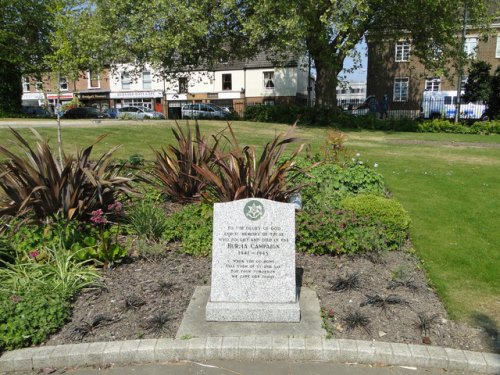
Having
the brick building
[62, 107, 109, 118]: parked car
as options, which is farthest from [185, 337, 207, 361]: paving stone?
the brick building

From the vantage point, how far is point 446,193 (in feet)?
28.6

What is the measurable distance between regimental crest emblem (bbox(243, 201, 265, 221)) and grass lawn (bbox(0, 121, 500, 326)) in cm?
192

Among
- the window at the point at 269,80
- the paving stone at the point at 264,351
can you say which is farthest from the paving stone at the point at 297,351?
the window at the point at 269,80

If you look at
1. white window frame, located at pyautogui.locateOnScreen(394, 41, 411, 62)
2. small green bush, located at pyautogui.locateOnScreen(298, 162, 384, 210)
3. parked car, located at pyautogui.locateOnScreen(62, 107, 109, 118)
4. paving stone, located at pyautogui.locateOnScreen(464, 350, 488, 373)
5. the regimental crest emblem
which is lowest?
paving stone, located at pyautogui.locateOnScreen(464, 350, 488, 373)

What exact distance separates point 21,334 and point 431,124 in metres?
22.7

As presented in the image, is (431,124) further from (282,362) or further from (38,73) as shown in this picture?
(38,73)

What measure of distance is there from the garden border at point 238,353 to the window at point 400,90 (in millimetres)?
39512

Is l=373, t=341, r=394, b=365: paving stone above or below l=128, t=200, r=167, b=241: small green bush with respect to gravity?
below

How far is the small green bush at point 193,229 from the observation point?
17.3 ft

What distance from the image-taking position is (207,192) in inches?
241

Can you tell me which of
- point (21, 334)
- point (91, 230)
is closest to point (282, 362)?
point (21, 334)

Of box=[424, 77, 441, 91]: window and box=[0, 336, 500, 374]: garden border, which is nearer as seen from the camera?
box=[0, 336, 500, 374]: garden border

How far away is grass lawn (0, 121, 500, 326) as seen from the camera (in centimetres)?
462

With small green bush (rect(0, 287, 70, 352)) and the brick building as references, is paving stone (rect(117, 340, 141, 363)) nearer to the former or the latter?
small green bush (rect(0, 287, 70, 352))
